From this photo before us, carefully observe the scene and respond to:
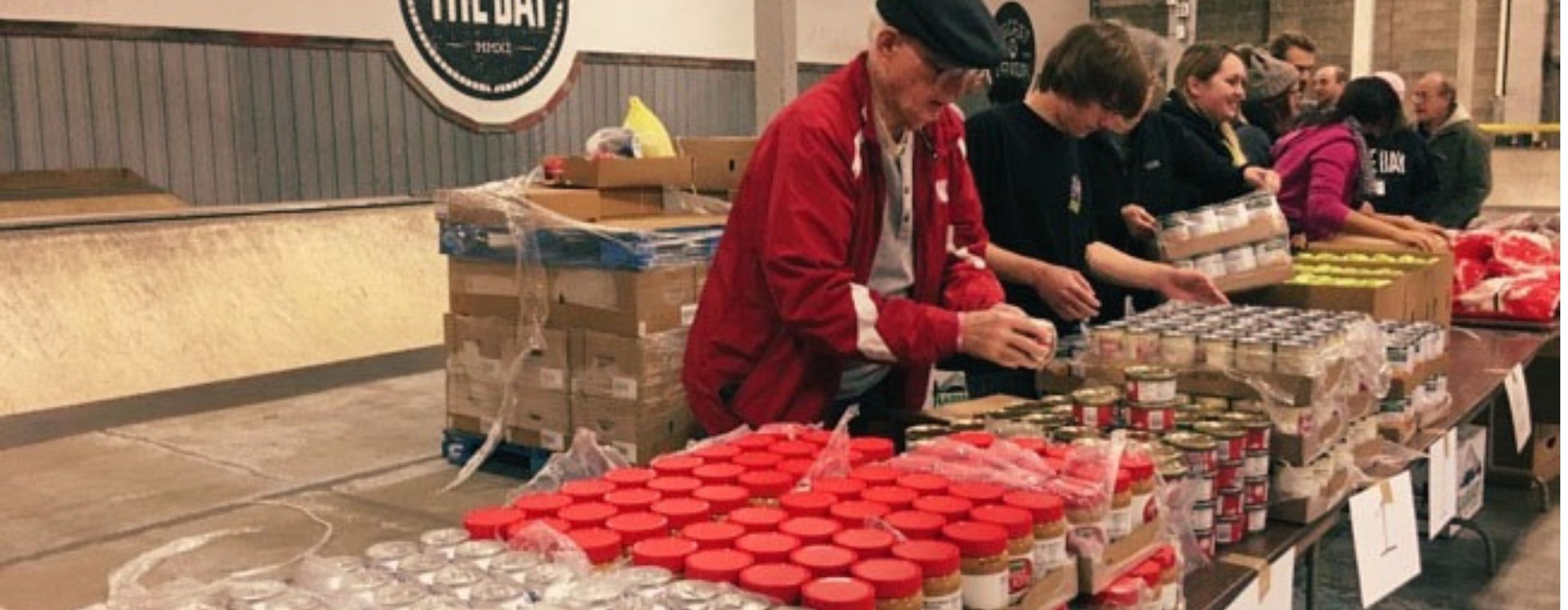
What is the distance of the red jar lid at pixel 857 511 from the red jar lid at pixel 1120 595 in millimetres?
309

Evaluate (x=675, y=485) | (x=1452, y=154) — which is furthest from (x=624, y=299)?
(x=1452, y=154)

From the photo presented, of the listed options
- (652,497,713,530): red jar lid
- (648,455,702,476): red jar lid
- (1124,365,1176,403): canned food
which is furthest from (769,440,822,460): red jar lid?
(1124,365,1176,403): canned food

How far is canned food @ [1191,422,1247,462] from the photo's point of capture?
2129 mm

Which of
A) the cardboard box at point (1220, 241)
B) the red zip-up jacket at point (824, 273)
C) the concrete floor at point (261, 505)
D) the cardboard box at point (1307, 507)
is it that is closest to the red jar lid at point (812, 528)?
the red zip-up jacket at point (824, 273)

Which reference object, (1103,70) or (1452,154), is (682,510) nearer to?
(1103,70)

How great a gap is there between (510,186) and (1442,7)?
1116 centimetres

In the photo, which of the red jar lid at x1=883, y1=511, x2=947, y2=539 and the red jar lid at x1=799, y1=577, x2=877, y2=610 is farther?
the red jar lid at x1=883, y1=511, x2=947, y2=539

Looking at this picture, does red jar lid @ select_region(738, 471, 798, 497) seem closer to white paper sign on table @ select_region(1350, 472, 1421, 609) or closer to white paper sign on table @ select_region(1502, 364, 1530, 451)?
white paper sign on table @ select_region(1350, 472, 1421, 609)

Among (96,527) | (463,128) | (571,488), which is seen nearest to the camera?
(571,488)

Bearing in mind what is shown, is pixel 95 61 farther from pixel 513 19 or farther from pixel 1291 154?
pixel 1291 154

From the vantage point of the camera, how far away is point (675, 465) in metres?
1.83

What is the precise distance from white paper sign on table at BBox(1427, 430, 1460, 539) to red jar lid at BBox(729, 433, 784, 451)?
157 centimetres

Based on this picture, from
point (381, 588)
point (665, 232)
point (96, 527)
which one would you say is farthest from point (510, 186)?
point (381, 588)

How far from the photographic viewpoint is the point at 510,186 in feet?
16.2
